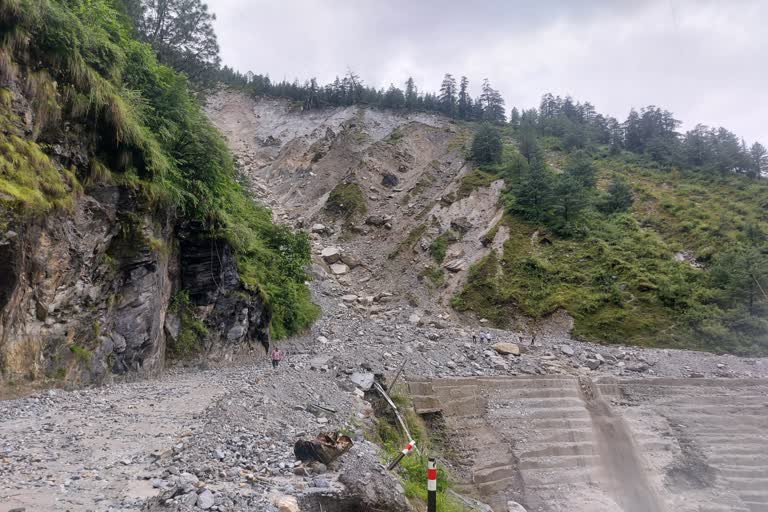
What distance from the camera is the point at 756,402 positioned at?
1611 centimetres

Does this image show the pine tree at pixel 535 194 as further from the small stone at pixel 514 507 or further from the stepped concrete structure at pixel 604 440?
the small stone at pixel 514 507

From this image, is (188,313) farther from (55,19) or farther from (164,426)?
(55,19)

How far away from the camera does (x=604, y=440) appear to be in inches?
596

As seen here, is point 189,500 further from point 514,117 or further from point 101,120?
point 514,117

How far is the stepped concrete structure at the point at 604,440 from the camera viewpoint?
12945mm

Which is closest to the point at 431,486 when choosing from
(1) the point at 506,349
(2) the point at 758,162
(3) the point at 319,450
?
(3) the point at 319,450

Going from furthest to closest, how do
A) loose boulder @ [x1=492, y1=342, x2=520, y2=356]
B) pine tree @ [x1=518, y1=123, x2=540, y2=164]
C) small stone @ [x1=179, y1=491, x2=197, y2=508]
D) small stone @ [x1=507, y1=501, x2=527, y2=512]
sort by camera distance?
pine tree @ [x1=518, y1=123, x2=540, y2=164], loose boulder @ [x1=492, y1=342, x2=520, y2=356], small stone @ [x1=507, y1=501, x2=527, y2=512], small stone @ [x1=179, y1=491, x2=197, y2=508]

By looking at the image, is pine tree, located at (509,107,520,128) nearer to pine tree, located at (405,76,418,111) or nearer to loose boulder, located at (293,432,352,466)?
pine tree, located at (405,76,418,111)

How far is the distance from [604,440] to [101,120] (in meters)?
18.8

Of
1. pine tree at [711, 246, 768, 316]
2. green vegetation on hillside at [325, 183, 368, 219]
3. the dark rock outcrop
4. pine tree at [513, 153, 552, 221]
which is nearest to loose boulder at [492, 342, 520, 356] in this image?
the dark rock outcrop

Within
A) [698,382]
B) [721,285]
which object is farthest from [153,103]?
[721,285]

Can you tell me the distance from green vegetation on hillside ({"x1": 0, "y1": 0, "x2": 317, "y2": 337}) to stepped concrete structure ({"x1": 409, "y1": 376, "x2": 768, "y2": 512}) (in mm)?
10291

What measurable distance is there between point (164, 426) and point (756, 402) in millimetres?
20697

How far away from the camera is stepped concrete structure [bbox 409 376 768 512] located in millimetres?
12945
